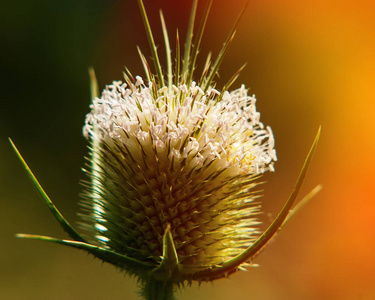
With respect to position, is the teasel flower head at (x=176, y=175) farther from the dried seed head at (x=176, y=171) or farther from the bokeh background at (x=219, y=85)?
the bokeh background at (x=219, y=85)

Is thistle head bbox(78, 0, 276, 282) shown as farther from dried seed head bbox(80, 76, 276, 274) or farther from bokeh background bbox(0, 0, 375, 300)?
bokeh background bbox(0, 0, 375, 300)

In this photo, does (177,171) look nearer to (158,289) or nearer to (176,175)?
(176,175)

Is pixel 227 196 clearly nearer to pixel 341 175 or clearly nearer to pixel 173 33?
pixel 341 175

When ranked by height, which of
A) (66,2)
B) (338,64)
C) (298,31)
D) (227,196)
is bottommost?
(227,196)

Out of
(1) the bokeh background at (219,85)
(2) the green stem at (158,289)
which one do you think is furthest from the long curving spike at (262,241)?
(1) the bokeh background at (219,85)

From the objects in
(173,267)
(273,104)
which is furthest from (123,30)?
(173,267)
